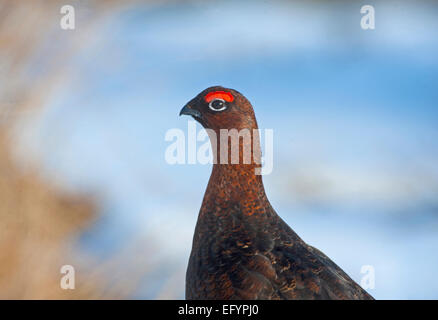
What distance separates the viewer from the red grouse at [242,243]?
3.17ft

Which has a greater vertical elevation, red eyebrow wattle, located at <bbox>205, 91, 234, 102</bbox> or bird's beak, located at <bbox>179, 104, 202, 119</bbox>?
red eyebrow wattle, located at <bbox>205, 91, 234, 102</bbox>

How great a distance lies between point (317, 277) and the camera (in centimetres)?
99

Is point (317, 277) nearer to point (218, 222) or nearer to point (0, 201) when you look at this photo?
point (218, 222)

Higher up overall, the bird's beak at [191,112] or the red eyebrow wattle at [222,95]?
the red eyebrow wattle at [222,95]

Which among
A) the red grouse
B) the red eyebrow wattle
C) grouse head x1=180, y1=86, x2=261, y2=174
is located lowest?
the red grouse

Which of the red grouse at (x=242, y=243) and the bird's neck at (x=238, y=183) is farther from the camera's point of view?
the bird's neck at (x=238, y=183)

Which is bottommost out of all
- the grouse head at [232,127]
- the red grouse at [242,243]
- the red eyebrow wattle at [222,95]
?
Answer: the red grouse at [242,243]

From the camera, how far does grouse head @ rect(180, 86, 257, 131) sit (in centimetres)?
111

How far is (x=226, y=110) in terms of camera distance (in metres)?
1.12

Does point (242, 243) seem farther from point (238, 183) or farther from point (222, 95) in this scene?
point (222, 95)

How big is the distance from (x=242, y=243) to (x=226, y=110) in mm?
295

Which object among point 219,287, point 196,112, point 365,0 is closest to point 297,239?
point 219,287

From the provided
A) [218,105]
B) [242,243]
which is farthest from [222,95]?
[242,243]
